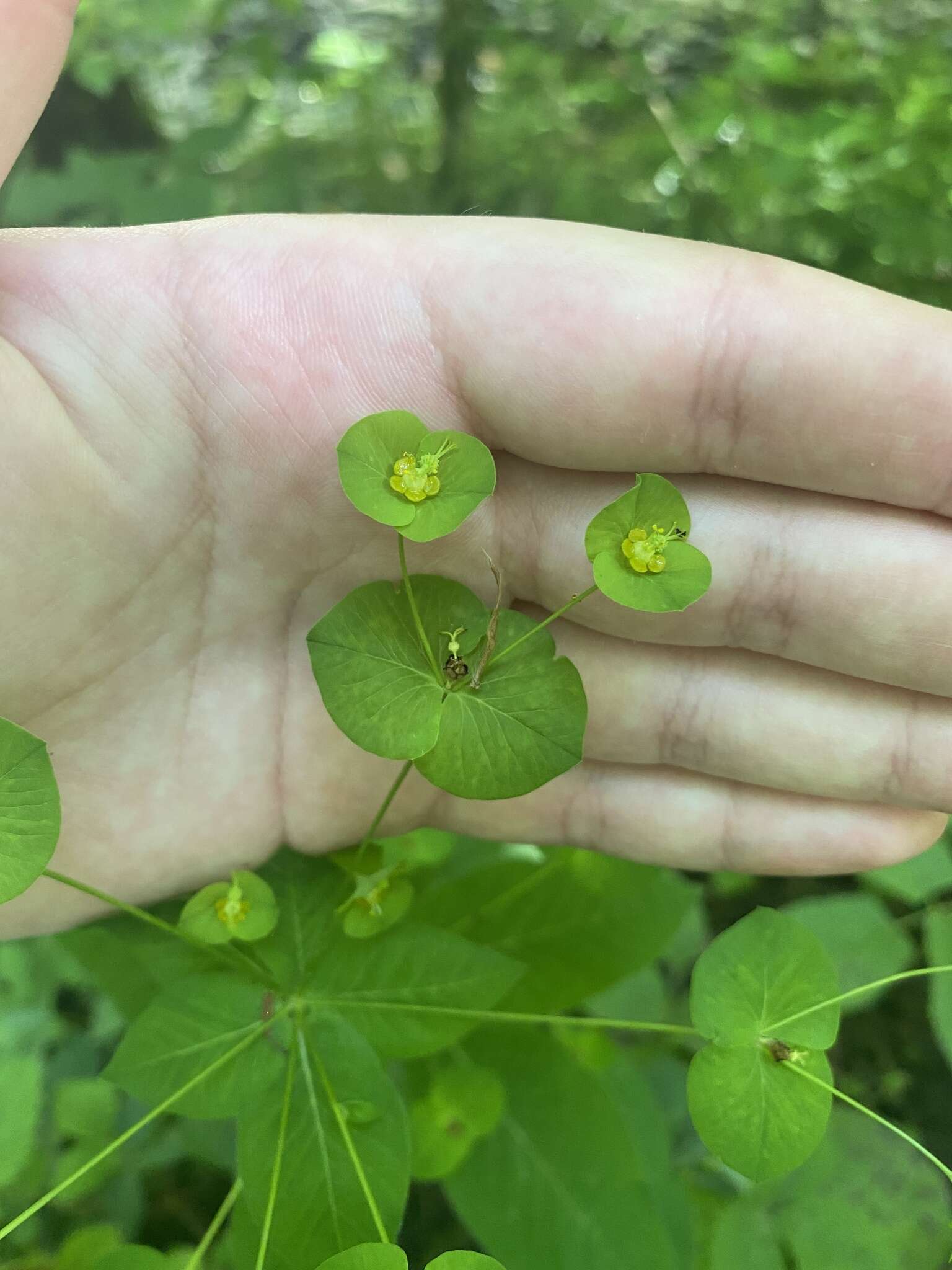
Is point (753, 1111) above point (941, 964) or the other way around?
above

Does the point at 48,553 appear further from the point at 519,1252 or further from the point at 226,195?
the point at 226,195

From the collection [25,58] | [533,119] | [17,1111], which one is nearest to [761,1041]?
[17,1111]

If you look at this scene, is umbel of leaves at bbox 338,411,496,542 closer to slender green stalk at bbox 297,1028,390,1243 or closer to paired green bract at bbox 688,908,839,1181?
paired green bract at bbox 688,908,839,1181

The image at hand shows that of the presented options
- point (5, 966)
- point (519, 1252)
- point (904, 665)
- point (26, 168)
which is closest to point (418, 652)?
point (904, 665)

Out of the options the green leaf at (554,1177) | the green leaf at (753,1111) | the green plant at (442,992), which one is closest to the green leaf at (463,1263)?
the green plant at (442,992)

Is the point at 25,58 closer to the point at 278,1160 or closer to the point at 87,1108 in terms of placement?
the point at 278,1160

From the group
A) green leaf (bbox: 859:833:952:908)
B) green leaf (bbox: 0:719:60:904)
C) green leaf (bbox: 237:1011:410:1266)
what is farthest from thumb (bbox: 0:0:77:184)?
green leaf (bbox: 859:833:952:908)

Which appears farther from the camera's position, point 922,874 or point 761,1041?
point 922,874
